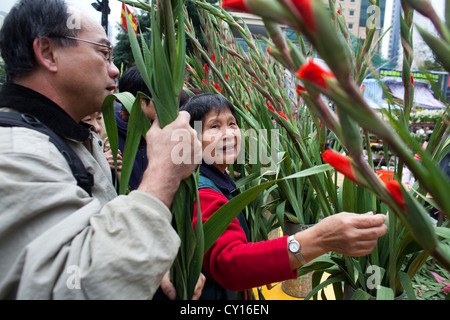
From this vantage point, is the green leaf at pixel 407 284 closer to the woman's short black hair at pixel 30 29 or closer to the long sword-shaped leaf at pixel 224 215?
the long sword-shaped leaf at pixel 224 215

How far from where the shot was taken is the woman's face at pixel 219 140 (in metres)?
0.93

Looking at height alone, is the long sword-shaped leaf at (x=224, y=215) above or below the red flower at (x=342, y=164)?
below

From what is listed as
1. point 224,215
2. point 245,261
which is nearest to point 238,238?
point 245,261

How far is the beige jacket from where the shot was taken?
41 cm

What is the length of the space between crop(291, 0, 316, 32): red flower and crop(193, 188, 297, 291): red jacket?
A: 0.54 meters

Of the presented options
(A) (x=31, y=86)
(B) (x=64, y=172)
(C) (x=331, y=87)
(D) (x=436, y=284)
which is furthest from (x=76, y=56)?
(D) (x=436, y=284)

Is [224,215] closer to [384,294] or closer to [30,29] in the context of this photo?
[384,294]

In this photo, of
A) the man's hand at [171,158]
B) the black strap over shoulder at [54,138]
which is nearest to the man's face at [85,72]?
the black strap over shoulder at [54,138]

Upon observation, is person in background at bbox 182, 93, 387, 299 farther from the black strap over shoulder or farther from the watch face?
the black strap over shoulder

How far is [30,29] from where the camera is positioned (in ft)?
2.11

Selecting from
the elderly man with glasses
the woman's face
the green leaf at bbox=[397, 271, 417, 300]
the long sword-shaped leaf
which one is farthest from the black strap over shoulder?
the green leaf at bbox=[397, 271, 417, 300]

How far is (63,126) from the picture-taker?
0.63m

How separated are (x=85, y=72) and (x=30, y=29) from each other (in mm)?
130
